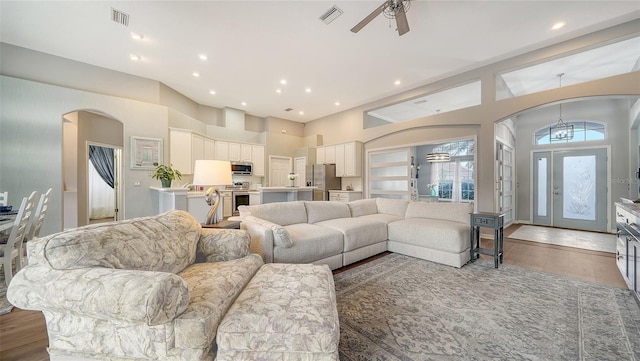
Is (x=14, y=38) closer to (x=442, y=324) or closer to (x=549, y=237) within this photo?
(x=442, y=324)

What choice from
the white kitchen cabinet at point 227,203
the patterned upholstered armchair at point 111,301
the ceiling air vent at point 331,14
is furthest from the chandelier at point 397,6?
the white kitchen cabinet at point 227,203

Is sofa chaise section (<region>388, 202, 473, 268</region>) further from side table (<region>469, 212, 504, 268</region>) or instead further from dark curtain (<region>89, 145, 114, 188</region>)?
dark curtain (<region>89, 145, 114, 188</region>)

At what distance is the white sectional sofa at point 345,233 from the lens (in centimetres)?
245

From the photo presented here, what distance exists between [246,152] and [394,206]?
5.15 meters

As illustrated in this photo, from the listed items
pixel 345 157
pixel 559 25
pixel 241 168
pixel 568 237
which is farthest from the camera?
pixel 241 168

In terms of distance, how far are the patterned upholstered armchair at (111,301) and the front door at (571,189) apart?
8.06 meters

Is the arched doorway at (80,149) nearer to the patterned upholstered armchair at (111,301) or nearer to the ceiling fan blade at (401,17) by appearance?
the patterned upholstered armchair at (111,301)

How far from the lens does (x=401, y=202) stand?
13.7ft

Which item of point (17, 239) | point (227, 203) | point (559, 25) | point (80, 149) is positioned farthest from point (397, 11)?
point (80, 149)

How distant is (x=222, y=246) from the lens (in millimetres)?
1932

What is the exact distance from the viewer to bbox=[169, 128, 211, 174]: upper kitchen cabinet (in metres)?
5.49

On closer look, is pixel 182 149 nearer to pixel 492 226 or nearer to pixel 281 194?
pixel 281 194

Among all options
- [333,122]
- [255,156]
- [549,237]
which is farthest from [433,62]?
[255,156]

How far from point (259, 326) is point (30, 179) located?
556 centimetres
